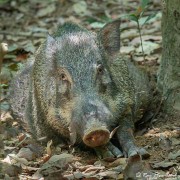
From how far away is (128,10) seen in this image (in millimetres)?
11234

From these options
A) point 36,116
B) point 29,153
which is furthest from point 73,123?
point 36,116

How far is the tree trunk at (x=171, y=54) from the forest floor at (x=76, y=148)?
0.16 metres

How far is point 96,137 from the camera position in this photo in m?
5.41

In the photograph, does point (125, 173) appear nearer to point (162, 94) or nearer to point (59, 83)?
point (59, 83)

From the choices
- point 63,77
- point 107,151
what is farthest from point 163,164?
point 63,77

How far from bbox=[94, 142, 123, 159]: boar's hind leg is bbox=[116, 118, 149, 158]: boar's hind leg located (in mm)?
79

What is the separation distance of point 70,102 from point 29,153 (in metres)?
0.67

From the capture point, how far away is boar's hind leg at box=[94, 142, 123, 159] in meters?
6.17

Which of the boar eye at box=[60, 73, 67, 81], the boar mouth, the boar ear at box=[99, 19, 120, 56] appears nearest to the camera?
the boar mouth

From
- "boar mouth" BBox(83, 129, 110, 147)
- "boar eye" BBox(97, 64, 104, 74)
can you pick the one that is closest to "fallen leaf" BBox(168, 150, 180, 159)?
"boar mouth" BBox(83, 129, 110, 147)

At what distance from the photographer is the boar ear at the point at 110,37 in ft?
22.4

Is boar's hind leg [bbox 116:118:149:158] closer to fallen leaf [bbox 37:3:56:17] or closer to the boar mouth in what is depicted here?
the boar mouth

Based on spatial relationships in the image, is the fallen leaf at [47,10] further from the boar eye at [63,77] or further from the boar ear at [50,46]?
the boar eye at [63,77]

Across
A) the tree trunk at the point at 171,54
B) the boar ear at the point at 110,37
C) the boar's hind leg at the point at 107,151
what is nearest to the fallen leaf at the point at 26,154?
the boar's hind leg at the point at 107,151
